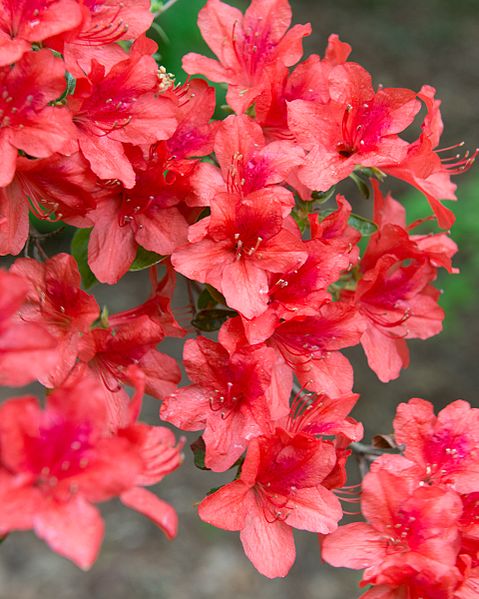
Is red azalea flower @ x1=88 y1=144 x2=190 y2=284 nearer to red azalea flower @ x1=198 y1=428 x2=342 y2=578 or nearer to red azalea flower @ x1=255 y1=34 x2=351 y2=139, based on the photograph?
red azalea flower @ x1=255 y1=34 x2=351 y2=139

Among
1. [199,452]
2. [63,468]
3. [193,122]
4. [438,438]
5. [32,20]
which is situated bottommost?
[199,452]

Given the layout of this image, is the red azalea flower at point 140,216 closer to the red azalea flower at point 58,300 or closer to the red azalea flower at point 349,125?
the red azalea flower at point 58,300

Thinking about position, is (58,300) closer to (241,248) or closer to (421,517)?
(241,248)

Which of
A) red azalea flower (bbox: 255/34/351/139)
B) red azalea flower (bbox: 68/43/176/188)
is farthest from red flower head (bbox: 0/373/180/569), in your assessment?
red azalea flower (bbox: 255/34/351/139)

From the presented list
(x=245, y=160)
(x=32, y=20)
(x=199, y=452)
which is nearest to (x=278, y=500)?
(x=199, y=452)

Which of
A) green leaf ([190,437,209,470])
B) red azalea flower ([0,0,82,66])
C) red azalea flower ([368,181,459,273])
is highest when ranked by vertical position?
red azalea flower ([0,0,82,66])

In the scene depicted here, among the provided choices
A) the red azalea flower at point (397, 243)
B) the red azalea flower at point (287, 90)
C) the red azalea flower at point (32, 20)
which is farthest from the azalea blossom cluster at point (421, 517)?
the red azalea flower at point (32, 20)

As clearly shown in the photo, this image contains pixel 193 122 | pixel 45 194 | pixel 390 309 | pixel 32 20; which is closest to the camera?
pixel 32 20
